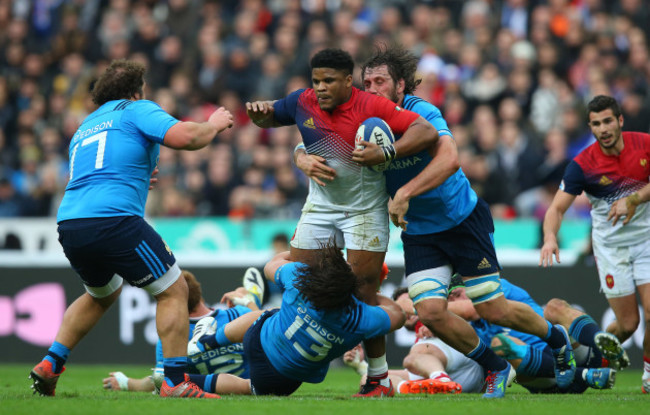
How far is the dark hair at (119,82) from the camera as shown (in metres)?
7.37

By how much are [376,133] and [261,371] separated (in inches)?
79.3

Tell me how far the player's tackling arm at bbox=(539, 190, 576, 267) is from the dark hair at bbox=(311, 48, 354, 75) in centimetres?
254

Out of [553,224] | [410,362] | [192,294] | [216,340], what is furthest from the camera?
[553,224]

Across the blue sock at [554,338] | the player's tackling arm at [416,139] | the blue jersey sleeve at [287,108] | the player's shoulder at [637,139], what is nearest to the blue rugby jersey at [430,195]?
the player's tackling arm at [416,139]

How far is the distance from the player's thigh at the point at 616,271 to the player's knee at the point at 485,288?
85.3 inches

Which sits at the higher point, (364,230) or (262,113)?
(262,113)

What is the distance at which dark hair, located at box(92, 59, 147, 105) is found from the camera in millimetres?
7371

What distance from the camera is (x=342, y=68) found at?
7062 mm

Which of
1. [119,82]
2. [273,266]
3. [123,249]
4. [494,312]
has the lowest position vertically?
[494,312]

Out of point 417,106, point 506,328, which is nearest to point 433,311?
point 506,328

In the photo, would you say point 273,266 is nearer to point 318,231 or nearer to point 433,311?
point 318,231

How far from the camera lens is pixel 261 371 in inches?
279

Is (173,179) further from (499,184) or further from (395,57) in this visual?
(395,57)

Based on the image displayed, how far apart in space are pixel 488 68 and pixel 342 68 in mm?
9636
